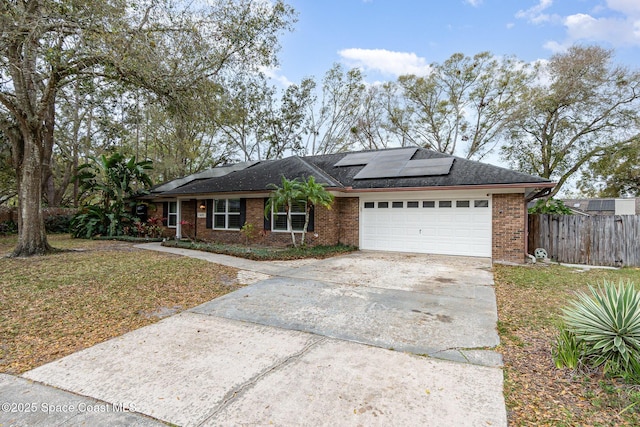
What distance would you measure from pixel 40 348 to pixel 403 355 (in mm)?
4165

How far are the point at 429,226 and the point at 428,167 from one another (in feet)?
7.50

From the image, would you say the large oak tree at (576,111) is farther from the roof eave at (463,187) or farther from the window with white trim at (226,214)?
the window with white trim at (226,214)

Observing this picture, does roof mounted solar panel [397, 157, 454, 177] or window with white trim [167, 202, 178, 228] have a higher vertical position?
roof mounted solar panel [397, 157, 454, 177]

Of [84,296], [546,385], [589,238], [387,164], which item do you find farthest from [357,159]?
[546,385]

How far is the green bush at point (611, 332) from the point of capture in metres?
2.84

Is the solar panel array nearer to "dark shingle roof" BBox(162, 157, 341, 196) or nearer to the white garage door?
the white garage door

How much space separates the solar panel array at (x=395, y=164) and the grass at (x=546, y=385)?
6.82 m

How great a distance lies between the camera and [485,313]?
15.8 ft

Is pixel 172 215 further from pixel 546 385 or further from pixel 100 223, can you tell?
pixel 546 385

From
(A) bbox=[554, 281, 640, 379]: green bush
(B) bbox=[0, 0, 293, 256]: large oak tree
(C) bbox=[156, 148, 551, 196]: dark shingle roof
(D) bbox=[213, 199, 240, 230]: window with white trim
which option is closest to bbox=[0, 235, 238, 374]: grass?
(B) bbox=[0, 0, 293, 256]: large oak tree

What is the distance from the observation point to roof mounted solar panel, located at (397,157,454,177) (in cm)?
1108

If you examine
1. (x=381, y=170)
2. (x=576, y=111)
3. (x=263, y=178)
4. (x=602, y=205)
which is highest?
(x=576, y=111)

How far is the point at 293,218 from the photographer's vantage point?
1240 cm

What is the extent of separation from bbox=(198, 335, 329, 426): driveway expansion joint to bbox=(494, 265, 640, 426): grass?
1.96 metres
